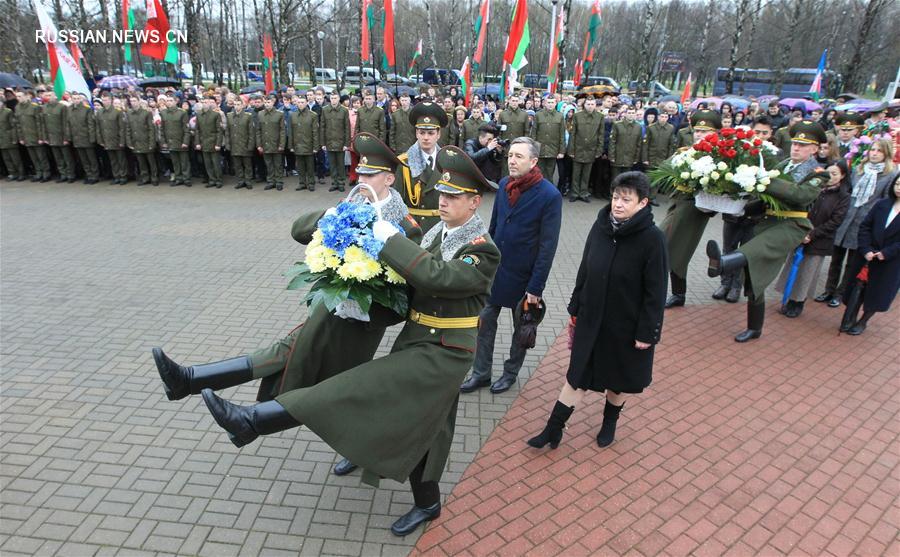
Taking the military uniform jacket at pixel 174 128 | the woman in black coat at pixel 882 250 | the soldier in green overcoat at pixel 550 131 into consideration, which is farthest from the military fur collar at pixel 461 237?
the military uniform jacket at pixel 174 128

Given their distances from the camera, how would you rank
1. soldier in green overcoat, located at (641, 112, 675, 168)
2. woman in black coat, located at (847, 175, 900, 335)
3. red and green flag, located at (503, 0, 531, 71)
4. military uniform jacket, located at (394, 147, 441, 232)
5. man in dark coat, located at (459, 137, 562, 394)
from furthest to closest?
red and green flag, located at (503, 0, 531, 71)
soldier in green overcoat, located at (641, 112, 675, 168)
woman in black coat, located at (847, 175, 900, 335)
military uniform jacket, located at (394, 147, 441, 232)
man in dark coat, located at (459, 137, 562, 394)

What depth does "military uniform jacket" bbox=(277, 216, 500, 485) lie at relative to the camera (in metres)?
2.75

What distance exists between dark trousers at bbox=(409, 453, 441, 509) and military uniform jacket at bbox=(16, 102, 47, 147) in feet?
45.2

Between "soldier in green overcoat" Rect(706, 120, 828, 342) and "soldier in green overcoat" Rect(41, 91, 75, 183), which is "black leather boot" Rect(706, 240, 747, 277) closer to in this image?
"soldier in green overcoat" Rect(706, 120, 828, 342)

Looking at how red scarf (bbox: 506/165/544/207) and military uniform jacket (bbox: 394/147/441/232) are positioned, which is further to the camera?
military uniform jacket (bbox: 394/147/441/232)

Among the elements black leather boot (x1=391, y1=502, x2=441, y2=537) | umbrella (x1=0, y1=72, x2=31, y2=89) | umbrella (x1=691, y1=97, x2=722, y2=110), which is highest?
umbrella (x1=691, y1=97, x2=722, y2=110)

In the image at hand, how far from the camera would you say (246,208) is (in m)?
11.2

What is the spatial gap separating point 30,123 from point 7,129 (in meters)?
Result: 0.67

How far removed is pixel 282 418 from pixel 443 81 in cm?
3537

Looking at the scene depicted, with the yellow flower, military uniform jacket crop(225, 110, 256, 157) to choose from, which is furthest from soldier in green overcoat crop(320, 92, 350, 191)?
the yellow flower

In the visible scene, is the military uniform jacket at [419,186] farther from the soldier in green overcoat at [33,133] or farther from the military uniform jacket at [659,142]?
the soldier in green overcoat at [33,133]

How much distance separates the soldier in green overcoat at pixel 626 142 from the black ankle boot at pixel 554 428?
9.18m

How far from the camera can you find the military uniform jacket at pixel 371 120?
41.0 ft

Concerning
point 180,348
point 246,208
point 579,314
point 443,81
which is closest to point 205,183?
point 246,208
